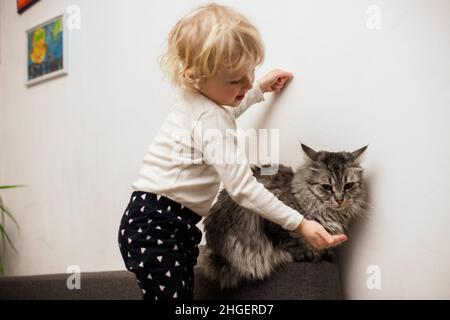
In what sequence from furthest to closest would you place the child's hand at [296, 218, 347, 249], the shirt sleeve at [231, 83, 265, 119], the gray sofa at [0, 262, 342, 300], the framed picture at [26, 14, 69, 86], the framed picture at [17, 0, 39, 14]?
1. the framed picture at [17, 0, 39, 14]
2. the framed picture at [26, 14, 69, 86]
3. the shirt sleeve at [231, 83, 265, 119]
4. the gray sofa at [0, 262, 342, 300]
5. the child's hand at [296, 218, 347, 249]

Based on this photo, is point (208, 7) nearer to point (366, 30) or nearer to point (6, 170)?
point (366, 30)

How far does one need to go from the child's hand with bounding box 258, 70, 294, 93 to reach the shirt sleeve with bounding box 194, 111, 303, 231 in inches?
14.8

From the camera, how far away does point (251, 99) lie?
4.69 ft

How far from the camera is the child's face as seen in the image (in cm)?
112

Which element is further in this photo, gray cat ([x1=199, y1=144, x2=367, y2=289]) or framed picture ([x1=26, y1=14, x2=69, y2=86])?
framed picture ([x1=26, y1=14, x2=69, y2=86])

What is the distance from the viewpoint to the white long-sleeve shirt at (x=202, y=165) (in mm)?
1081

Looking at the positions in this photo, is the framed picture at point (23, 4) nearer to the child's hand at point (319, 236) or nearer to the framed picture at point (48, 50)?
the framed picture at point (48, 50)

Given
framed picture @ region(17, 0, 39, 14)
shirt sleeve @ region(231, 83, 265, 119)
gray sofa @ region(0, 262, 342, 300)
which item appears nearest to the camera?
gray sofa @ region(0, 262, 342, 300)

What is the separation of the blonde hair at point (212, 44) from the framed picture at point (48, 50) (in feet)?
4.31

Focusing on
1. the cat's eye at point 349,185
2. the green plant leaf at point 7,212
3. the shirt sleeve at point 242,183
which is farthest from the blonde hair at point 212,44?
the green plant leaf at point 7,212

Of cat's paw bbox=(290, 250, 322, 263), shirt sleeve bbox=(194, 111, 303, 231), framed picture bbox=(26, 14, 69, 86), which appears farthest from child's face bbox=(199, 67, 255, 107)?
framed picture bbox=(26, 14, 69, 86)

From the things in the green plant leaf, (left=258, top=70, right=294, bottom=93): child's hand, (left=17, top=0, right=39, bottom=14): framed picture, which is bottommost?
the green plant leaf

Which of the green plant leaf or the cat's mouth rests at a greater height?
the cat's mouth

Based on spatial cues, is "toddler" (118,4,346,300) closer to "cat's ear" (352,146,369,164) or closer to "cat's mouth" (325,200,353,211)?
"cat's mouth" (325,200,353,211)
